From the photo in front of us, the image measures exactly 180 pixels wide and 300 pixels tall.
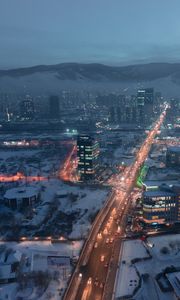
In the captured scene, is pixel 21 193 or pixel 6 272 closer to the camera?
pixel 6 272

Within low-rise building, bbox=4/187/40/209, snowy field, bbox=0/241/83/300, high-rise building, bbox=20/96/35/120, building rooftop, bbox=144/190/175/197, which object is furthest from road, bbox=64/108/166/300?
high-rise building, bbox=20/96/35/120

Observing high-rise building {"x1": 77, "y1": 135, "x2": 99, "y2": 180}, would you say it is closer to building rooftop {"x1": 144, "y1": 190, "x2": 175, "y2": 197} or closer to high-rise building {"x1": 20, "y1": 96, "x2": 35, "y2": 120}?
building rooftop {"x1": 144, "y1": 190, "x2": 175, "y2": 197}

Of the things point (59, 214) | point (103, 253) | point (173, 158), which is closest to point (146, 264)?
point (103, 253)

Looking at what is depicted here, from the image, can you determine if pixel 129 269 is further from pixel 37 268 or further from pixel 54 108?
pixel 54 108

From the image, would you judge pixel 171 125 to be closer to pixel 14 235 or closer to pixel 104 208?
pixel 104 208

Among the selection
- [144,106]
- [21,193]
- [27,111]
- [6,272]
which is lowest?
[6,272]

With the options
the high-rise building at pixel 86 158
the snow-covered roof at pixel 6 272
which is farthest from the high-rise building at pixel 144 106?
the snow-covered roof at pixel 6 272
